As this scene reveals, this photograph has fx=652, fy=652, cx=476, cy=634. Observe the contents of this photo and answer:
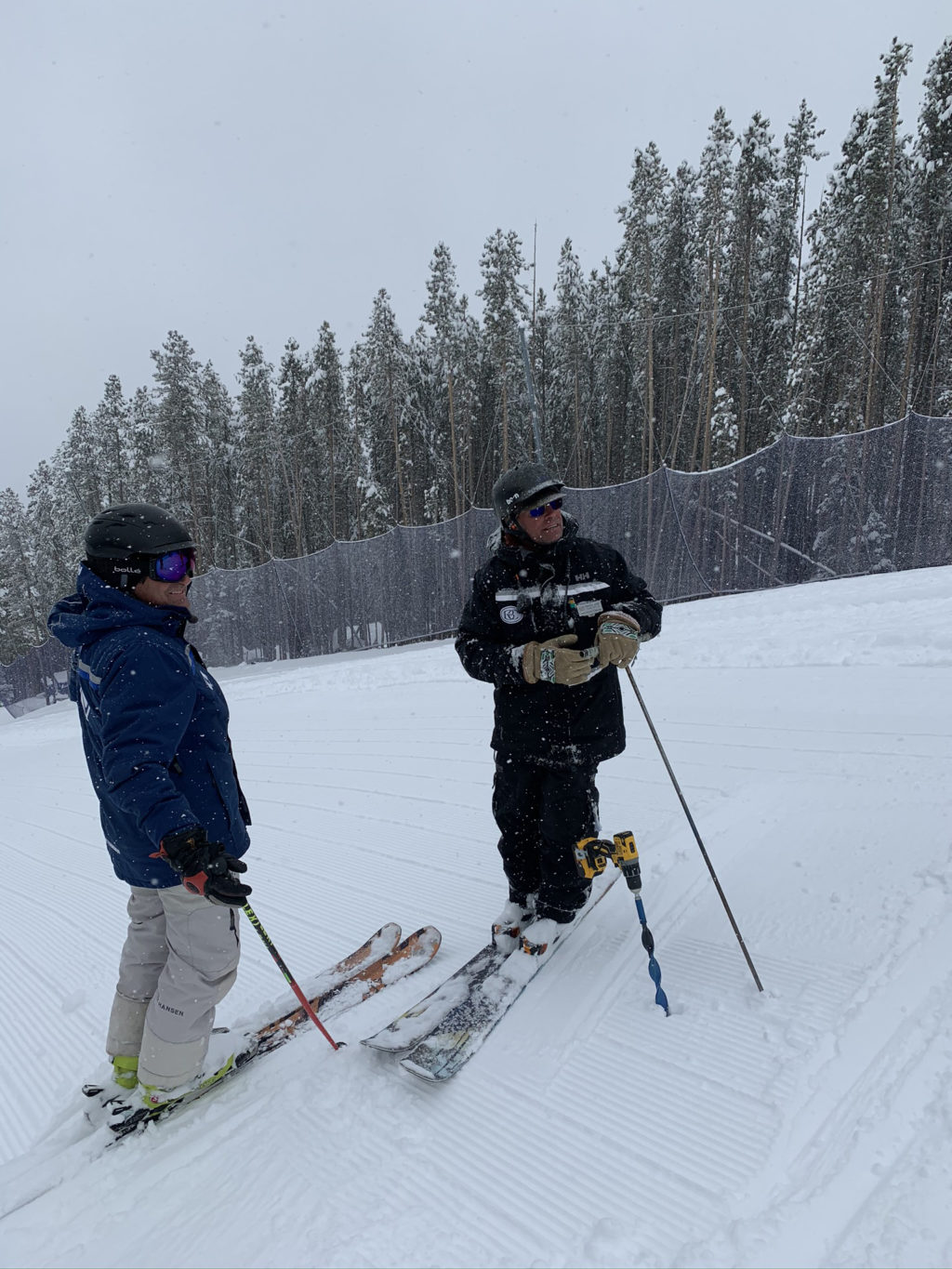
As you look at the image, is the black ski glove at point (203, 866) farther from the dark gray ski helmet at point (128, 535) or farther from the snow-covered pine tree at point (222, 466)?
the snow-covered pine tree at point (222, 466)

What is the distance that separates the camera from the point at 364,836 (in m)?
4.68

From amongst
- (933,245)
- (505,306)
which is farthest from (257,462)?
(933,245)

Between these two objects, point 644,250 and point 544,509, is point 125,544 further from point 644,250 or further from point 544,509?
point 644,250

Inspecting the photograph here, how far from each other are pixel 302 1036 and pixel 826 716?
4305 millimetres

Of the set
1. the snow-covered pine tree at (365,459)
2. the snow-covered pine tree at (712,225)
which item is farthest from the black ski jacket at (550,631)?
the snow-covered pine tree at (365,459)

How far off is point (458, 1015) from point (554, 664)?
1.35m

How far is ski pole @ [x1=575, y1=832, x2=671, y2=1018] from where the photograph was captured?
2293 millimetres

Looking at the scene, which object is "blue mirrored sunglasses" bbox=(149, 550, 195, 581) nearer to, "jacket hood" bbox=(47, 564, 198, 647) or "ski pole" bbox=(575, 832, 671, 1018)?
"jacket hood" bbox=(47, 564, 198, 647)

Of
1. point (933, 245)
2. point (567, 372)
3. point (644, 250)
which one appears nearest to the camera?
point (933, 245)

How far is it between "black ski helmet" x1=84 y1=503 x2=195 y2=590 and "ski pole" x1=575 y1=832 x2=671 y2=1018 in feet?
6.17

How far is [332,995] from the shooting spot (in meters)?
2.73

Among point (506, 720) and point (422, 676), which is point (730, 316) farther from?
point (506, 720)

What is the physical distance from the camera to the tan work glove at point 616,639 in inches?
101

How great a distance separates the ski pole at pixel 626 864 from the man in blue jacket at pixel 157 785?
51.6 inches
